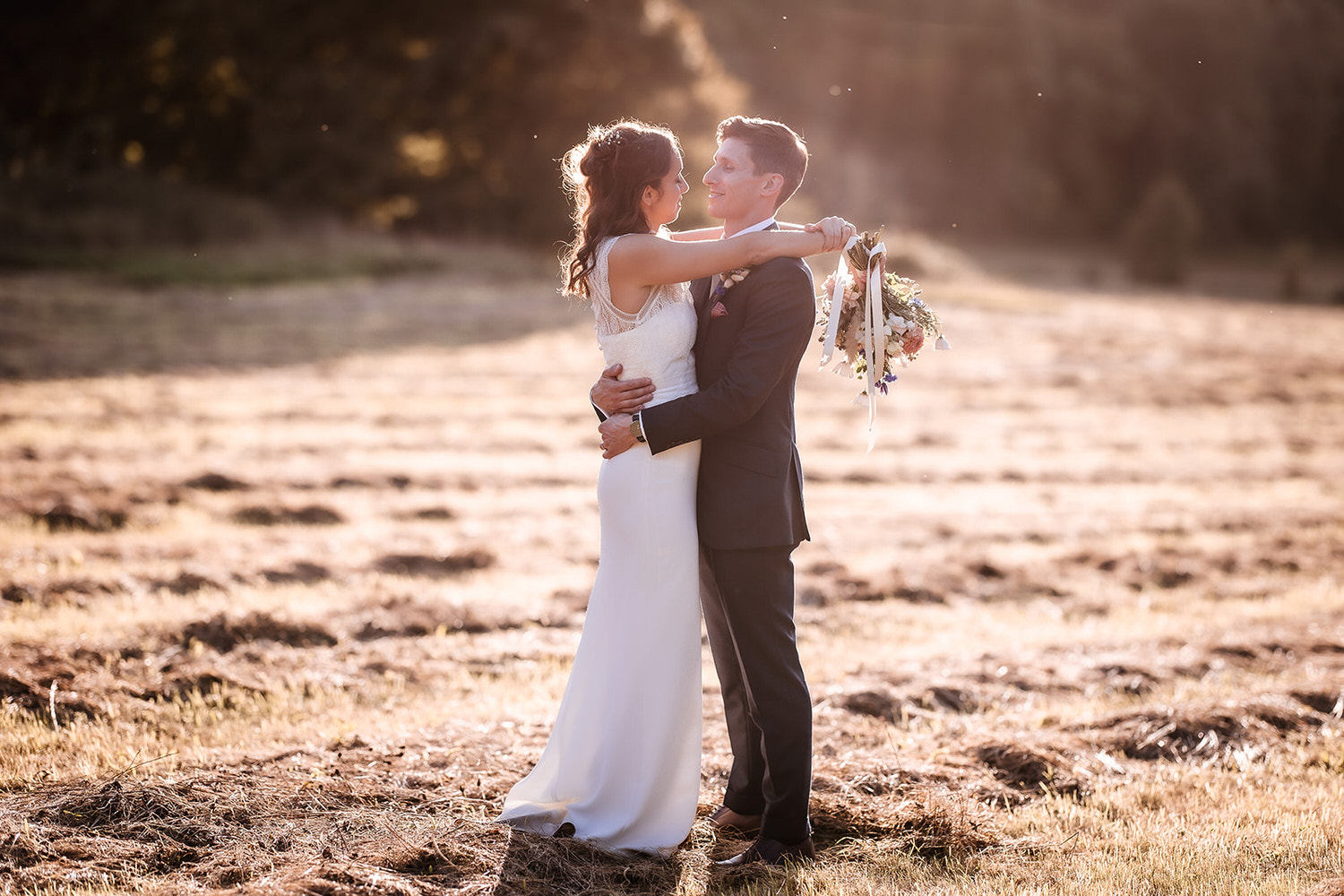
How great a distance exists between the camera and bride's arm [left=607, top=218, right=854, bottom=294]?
4.00 metres

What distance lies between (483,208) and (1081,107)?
37494 millimetres

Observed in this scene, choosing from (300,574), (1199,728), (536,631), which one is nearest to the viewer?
(1199,728)

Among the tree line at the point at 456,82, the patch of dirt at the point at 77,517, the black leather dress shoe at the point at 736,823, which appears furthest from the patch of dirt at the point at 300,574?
the tree line at the point at 456,82

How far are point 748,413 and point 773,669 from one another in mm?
940

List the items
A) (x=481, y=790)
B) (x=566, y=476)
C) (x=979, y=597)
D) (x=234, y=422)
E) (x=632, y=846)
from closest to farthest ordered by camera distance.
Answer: (x=632, y=846), (x=481, y=790), (x=979, y=597), (x=566, y=476), (x=234, y=422)

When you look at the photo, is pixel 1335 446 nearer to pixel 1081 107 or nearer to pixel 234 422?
pixel 234 422

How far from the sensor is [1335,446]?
53.6ft

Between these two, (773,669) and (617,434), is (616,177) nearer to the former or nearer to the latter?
(617,434)

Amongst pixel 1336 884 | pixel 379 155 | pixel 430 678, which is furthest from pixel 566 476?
pixel 379 155

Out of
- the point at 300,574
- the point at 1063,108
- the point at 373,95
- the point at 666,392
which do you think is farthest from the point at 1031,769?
the point at 1063,108

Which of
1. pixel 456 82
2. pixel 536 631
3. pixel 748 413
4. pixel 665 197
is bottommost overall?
pixel 536 631

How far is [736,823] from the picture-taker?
4535 mm

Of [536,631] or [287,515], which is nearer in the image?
[536,631]

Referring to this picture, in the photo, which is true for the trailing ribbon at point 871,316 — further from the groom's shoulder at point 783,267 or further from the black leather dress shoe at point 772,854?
the black leather dress shoe at point 772,854
